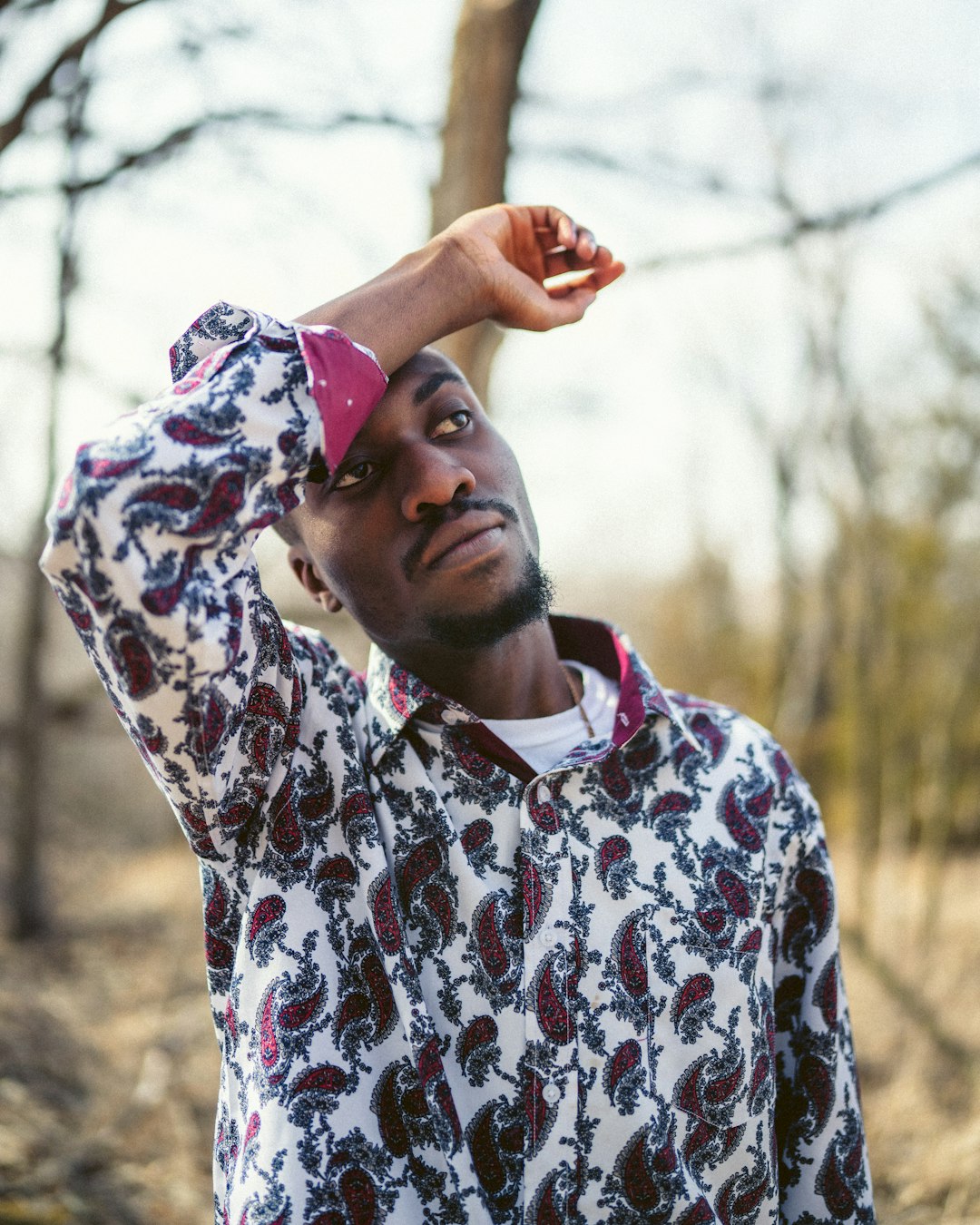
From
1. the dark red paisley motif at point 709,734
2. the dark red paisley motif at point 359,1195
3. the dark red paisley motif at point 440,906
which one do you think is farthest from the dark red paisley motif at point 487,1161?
the dark red paisley motif at point 709,734

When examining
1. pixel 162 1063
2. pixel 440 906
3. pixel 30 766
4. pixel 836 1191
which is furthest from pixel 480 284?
pixel 30 766

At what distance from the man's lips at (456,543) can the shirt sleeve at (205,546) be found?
222 millimetres

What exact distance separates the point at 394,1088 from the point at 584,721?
26.4 inches

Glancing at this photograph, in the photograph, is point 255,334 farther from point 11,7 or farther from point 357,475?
point 11,7

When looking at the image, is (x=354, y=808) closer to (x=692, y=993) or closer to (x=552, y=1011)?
(x=552, y=1011)

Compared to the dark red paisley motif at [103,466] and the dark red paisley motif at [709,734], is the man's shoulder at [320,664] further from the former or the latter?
the dark red paisley motif at [709,734]

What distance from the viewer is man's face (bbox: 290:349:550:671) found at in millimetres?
1559

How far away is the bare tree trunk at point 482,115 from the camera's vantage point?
2449mm

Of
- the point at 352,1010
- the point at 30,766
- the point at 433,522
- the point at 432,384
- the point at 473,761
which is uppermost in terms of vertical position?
the point at 30,766

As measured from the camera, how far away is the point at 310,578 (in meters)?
1.84

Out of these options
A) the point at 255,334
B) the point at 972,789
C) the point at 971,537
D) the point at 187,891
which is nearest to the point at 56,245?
the point at 187,891

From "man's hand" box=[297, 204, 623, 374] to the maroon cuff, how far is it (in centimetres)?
10

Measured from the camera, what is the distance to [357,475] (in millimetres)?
1608

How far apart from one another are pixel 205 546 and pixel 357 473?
1.21ft
